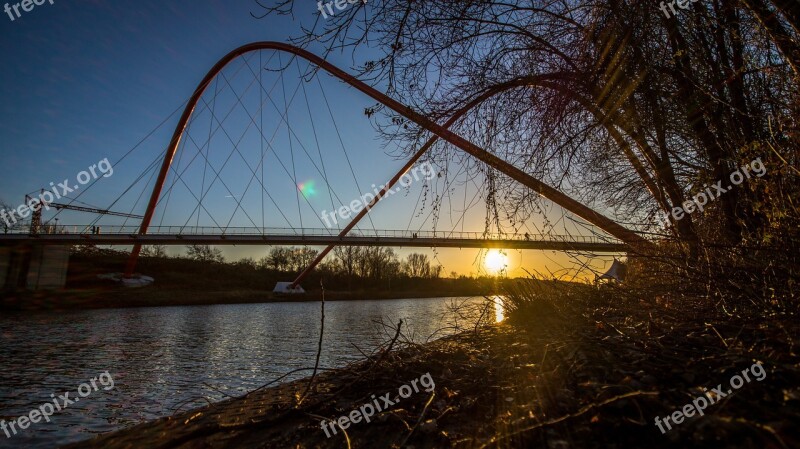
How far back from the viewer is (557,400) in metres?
2.18

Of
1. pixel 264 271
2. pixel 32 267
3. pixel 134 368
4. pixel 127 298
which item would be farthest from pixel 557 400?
pixel 264 271

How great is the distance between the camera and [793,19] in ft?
8.17

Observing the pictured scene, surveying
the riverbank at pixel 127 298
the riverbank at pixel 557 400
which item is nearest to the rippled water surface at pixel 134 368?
the riverbank at pixel 557 400

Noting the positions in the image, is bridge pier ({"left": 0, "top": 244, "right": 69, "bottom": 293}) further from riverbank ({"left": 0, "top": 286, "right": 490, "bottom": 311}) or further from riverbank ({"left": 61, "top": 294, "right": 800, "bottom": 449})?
riverbank ({"left": 61, "top": 294, "right": 800, "bottom": 449})

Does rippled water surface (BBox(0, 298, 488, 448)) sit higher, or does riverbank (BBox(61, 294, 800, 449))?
riverbank (BBox(61, 294, 800, 449))

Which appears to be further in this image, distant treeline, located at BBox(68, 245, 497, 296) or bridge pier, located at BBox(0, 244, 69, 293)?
distant treeline, located at BBox(68, 245, 497, 296)

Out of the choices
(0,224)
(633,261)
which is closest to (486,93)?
(633,261)

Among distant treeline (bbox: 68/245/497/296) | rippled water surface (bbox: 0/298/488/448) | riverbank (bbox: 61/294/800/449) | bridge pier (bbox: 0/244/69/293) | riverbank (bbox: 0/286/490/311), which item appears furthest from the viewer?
distant treeline (bbox: 68/245/497/296)

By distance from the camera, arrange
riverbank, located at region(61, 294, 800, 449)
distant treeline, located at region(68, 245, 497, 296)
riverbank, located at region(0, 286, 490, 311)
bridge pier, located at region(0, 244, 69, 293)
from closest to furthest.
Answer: riverbank, located at region(61, 294, 800, 449) → riverbank, located at region(0, 286, 490, 311) → bridge pier, located at region(0, 244, 69, 293) → distant treeline, located at region(68, 245, 497, 296)

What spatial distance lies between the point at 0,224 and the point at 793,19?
150ft

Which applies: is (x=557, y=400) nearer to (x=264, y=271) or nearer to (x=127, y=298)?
(x=127, y=298)

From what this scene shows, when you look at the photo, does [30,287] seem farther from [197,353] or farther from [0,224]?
[197,353]

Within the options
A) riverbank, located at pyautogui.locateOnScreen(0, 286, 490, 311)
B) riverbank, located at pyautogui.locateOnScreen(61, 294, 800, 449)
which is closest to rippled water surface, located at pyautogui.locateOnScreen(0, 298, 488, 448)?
riverbank, located at pyautogui.locateOnScreen(61, 294, 800, 449)

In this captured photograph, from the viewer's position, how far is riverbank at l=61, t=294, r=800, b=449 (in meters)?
1.68
